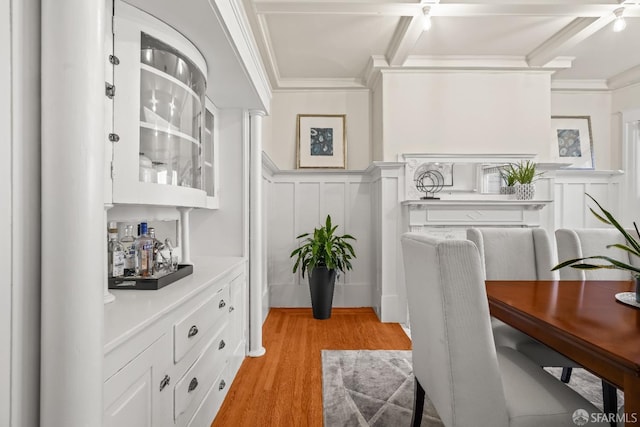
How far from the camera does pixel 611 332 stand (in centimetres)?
97

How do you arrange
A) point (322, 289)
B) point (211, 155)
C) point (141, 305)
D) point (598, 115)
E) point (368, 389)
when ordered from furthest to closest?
point (598, 115) → point (322, 289) → point (211, 155) → point (368, 389) → point (141, 305)

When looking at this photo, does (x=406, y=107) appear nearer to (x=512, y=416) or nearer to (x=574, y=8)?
(x=574, y=8)

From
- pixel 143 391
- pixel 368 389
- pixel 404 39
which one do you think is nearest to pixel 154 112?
pixel 143 391

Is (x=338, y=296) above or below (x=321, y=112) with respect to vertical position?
below

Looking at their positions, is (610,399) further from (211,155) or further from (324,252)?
(211,155)

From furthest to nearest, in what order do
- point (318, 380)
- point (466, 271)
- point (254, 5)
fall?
1. point (254, 5)
2. point (318, 380)
3. point (466, 271)

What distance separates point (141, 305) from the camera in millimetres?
1172

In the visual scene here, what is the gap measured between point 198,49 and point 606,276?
2.62 metres

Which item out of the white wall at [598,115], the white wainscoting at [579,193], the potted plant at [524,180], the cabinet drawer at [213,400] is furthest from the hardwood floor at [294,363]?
the white wall at [598,115]

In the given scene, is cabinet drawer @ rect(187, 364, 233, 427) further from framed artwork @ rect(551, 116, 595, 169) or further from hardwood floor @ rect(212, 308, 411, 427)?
framed artwork @ rect(551, 116, 595, 169)

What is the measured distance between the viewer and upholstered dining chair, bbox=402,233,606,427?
3.26 feet

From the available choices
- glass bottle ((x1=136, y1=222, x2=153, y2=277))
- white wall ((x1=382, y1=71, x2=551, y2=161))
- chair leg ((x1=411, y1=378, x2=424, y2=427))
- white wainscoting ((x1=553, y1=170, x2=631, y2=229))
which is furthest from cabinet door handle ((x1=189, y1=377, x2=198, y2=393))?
white wainscoting ((x1=553, y1=170, x2=631, y2=229))

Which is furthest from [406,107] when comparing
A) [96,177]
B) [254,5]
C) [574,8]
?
[96,177]

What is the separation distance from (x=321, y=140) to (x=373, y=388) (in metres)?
2.65
